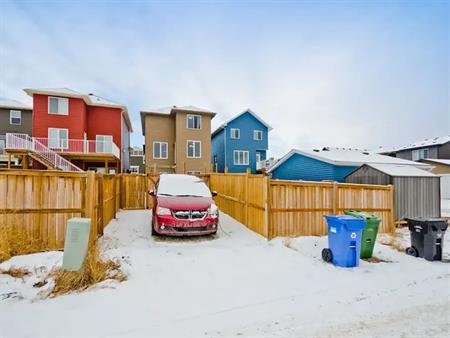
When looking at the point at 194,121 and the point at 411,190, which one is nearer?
the point at 411,190

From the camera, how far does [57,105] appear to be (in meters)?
20.5

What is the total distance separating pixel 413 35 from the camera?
35.2ft

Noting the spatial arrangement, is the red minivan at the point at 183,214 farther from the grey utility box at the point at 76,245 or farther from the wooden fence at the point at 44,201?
the grey utility box at the point at 76,245

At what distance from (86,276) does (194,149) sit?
22008 millimetres

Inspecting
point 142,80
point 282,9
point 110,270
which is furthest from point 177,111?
point 110,270

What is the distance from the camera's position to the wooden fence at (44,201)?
5.38 metres

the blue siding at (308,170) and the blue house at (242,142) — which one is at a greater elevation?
the blue house at (242,142)

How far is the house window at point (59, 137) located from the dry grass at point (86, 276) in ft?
59.8

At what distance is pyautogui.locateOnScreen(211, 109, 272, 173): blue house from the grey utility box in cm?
2450

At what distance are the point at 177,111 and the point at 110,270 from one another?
22.1 m

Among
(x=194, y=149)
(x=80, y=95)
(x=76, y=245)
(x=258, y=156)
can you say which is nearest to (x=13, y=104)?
(x=80, y=95)

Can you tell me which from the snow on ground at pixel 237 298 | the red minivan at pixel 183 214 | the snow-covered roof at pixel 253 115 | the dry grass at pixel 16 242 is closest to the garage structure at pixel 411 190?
the snow on ground at pixel 237 298

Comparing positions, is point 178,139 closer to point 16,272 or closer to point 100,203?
point 100,203

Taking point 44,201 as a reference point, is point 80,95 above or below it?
above
